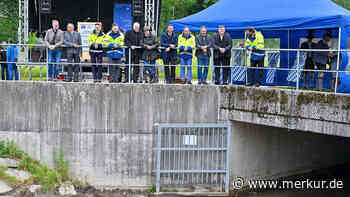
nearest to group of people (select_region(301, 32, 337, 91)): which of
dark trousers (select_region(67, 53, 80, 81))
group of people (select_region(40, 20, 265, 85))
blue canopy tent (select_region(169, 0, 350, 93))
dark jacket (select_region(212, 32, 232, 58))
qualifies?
blue canopy tent (select_region(169, 0, 350, 93))

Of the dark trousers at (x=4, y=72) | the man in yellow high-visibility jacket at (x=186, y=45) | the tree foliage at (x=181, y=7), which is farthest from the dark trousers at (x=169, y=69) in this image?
the tree foliage at (x=181, y=7)

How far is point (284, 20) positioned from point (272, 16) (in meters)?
0.48

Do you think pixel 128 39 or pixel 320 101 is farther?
pixel 128 39

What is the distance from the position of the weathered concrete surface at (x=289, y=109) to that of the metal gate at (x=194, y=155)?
0.63 meters

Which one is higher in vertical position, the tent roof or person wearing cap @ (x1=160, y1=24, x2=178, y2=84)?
the tent roof

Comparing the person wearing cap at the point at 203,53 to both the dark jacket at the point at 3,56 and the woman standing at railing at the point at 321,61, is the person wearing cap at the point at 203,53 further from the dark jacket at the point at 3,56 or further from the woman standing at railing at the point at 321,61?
the dark jacket at the point at 3,56

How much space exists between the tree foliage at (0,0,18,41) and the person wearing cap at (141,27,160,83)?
435 inches

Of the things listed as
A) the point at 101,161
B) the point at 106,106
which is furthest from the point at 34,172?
the point at 106,106

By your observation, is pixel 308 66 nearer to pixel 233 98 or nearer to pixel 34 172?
pixel 233 98

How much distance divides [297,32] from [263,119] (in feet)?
12.8

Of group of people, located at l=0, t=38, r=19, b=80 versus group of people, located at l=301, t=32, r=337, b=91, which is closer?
group of people, located at l=301, t=32, r=337, b=91

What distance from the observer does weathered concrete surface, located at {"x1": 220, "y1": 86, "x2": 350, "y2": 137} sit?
30.2 ft

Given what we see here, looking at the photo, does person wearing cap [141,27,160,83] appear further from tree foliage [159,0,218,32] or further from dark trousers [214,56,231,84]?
tree foliage [159,0,218,32]

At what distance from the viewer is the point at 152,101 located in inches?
447
